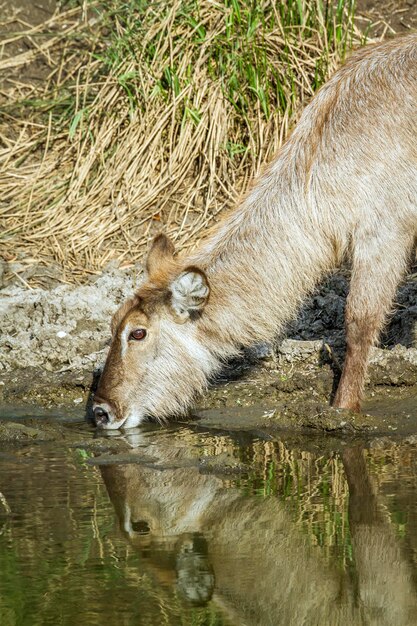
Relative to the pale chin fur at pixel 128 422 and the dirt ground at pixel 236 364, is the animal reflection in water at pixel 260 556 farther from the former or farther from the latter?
the dirt ground at pixel 236 364

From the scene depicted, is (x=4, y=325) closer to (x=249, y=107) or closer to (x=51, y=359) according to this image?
(x=51, y=359)

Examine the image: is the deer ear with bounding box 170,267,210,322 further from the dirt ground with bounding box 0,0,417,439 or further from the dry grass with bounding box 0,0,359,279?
the dry grass with bounding box 0,0,359,279

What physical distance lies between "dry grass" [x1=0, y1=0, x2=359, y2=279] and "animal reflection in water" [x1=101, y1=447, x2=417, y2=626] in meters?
Result: 4.11

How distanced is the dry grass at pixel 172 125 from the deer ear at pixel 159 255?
2.17m

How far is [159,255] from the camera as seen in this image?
6625 mm

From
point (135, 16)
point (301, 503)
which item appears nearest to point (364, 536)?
point (301, 503)

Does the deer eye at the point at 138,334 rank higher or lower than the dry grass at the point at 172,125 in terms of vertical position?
lower

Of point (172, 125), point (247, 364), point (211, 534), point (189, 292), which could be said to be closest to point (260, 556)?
point (211, 534)

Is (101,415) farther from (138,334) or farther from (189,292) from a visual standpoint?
(189,292)

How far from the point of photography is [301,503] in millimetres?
4852

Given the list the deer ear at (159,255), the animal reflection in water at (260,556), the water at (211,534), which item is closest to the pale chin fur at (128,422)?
the water at (211,534)

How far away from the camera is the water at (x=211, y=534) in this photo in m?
3.85

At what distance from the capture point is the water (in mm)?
3846

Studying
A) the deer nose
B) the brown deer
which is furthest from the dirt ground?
the deer nose
